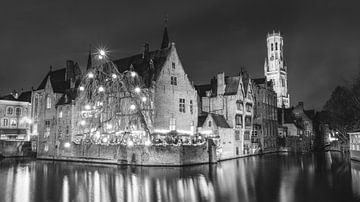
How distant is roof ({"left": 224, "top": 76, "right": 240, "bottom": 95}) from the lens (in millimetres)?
67750

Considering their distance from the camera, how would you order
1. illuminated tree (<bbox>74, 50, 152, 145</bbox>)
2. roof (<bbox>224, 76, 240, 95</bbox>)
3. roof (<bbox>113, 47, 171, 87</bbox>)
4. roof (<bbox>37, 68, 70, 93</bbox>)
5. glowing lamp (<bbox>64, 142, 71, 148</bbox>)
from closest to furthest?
1. illuminated tree (<bbox>74, 50, 152, 145</bbox>)
2. roof (<bbox>113, 47, 171, 87</bbox>)
3. glowing lamp (<bbox>64, 142, 71, 148</bbox>)
4. roof (<bbox>224, 76, 240, 95</bbox>)
5. roof (<bbox>37, 68, 70, 93</bbox>)

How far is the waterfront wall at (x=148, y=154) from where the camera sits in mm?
48188

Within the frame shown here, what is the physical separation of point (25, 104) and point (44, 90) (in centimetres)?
1229

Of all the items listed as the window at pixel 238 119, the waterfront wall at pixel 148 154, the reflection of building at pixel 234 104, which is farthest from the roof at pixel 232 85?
the waterfront wall at pixel 148 154

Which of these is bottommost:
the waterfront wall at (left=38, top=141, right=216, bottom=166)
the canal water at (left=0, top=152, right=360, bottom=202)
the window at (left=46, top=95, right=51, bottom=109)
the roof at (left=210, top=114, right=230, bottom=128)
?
the canal water at (left=0, top=152, right=360, bottom=202)

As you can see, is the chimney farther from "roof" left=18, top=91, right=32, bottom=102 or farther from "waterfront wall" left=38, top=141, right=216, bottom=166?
"roof" left=18, top=91, right=32, bottom=102

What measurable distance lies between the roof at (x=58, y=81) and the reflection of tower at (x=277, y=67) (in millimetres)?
104640

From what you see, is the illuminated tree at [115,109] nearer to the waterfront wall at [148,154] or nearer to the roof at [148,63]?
→ the waterfront wall at [148,154]

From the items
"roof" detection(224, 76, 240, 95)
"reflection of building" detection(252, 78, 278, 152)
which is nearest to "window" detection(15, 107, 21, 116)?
"roof" detection(224, 76, 240, 95)

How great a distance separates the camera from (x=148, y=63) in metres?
59.8

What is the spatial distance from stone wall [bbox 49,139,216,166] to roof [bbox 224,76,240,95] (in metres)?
17.4

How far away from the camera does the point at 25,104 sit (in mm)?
79562

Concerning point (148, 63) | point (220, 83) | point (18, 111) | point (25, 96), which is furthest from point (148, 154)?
point (25, 96)

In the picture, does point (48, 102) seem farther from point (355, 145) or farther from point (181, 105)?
point (355, 145)
